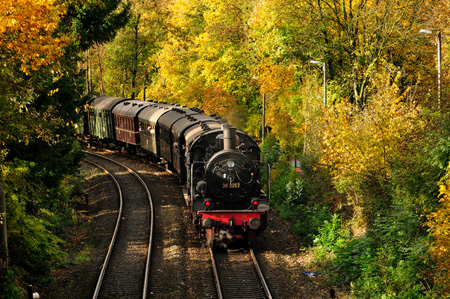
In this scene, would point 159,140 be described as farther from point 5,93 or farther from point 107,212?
point 5,93

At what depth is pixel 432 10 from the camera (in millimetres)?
24391

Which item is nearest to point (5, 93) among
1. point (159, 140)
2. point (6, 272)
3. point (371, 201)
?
point (6, 272)

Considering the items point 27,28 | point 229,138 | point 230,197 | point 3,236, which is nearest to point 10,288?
point 3,236

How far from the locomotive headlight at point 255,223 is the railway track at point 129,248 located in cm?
347

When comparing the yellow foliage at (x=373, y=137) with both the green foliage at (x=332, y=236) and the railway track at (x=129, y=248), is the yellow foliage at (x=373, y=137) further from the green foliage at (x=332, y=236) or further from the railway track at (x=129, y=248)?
the railway track at (x=129, y=248)

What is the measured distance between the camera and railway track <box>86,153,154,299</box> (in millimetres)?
13672

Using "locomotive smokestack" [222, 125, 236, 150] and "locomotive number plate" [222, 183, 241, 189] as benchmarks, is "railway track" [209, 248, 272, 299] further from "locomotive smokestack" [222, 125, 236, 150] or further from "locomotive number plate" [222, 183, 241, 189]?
"locomotive smokestack" [222, 125, 236, 150]

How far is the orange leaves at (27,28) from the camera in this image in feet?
33.8

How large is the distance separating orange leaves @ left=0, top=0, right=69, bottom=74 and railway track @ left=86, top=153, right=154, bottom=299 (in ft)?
21.1

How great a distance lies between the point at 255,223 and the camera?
15.8m

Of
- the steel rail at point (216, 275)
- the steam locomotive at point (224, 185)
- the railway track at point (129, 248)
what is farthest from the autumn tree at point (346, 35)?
the railway track at point (129, 248)

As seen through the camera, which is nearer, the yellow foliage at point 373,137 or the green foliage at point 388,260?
the green foliage at point 388,260

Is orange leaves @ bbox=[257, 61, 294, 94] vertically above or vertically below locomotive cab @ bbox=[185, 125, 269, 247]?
above

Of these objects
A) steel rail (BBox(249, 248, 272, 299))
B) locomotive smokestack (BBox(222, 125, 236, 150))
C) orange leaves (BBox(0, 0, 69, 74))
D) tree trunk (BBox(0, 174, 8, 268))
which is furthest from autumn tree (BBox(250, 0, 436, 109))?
tree trunk (BBox(0, 174, 8, 268))
